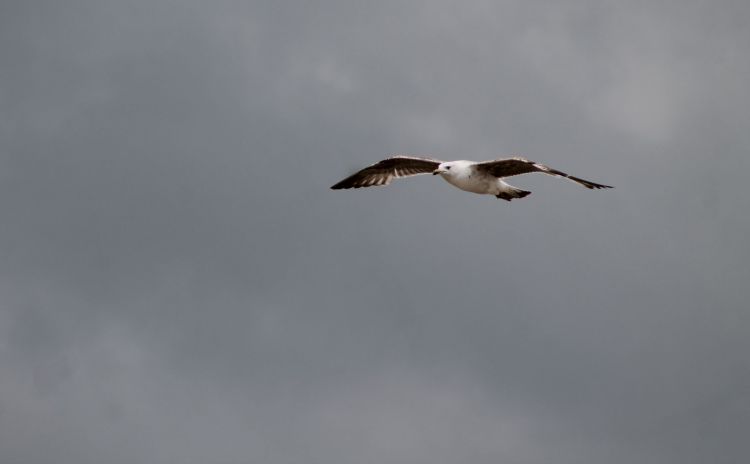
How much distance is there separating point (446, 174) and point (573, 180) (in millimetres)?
6538

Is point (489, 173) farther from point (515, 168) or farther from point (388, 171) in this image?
point (388, 171)

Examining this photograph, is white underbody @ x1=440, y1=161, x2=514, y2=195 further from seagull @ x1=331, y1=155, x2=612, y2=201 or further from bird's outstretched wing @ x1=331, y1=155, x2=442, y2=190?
bird's outstretched wing @ x1=331, y1=155, x2=442, y2=190

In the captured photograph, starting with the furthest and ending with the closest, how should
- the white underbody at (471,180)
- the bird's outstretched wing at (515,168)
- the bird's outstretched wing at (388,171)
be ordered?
the bird's outstretched wing at (388,171) → the white underbody at (471,180) → the bird's outstretched wing at (515,168)

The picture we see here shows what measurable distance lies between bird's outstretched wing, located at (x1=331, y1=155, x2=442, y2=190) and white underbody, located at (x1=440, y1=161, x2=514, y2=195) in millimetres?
4745

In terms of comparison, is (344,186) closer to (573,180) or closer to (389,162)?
(389,162)

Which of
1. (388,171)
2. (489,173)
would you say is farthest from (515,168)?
(388,171)

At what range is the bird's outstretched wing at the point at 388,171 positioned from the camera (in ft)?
194

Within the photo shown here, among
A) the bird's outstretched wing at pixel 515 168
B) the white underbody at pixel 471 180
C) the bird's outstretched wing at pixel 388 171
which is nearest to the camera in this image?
the bird's outstretched wing at pixel 515 168

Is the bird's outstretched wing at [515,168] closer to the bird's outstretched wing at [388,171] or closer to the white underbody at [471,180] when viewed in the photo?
the white underbody at [471,180]

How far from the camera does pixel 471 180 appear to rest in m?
53.5

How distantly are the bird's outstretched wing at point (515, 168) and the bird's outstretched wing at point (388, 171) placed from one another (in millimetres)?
5405

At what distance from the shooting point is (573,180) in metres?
50.5

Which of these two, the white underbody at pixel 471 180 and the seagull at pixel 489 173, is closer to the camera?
the seagull at pixel 489 173

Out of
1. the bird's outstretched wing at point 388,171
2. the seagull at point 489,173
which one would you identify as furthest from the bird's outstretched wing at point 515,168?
the bird's outstretched wing at point 388,171
